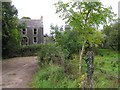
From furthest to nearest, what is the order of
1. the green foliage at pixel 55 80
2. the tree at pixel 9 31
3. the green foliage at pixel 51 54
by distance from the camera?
1. the tree at pixel 9 31
2. the green foliage at pixel 51 54
3. the green foliage at pixel 55 80

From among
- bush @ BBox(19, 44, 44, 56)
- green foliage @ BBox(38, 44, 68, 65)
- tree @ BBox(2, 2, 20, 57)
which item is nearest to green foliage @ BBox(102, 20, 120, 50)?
bush @ BBox(19, 44, 44, 56)

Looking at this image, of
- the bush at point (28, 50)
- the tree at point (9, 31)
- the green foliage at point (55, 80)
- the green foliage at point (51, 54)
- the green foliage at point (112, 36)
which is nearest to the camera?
the green foliage at point (55, 80)

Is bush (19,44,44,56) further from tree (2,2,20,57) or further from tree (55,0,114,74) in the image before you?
tree (55,0,114,74)

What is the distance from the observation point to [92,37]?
1406 cm

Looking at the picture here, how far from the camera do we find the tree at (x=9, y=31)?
1055 inches

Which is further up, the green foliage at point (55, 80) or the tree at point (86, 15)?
the tree at point (86, 15)

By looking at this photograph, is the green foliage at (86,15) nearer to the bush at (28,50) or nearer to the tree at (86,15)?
the tree at (86,15)

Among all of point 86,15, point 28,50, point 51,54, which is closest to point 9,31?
point 28,50

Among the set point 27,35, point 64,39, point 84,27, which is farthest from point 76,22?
point 27,35

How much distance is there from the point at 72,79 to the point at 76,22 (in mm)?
3123

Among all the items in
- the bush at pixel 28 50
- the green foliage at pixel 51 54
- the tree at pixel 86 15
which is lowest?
the bush at pixel 28 50

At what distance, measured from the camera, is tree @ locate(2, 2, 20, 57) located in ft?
87.9

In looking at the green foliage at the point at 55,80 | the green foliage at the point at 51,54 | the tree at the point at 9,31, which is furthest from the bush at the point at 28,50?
the green foliage at the point at 55,80

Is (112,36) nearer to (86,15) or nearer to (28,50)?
(28,50)
